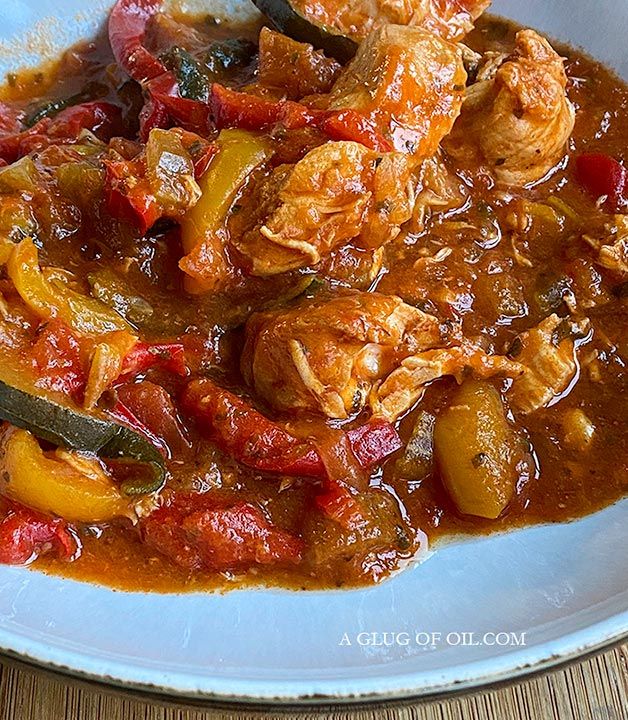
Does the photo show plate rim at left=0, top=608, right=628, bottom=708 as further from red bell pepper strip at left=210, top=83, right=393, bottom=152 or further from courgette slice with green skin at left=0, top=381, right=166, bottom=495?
red bell pepper strip at left=210, top=83, right=393, bottom=152

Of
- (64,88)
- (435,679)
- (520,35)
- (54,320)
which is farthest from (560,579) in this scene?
(64,88)

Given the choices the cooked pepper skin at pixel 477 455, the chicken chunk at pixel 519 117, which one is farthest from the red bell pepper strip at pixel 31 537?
the chicken chunk at pixel 519 117

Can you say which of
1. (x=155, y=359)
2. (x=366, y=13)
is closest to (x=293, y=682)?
(x=155, y=359)

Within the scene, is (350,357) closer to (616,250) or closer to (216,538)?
(216,538)

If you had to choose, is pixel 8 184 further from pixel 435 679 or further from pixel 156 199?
pixel 435 679

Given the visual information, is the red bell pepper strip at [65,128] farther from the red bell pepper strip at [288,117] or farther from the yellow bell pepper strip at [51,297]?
the yellow bell pepper strip at [51,297]

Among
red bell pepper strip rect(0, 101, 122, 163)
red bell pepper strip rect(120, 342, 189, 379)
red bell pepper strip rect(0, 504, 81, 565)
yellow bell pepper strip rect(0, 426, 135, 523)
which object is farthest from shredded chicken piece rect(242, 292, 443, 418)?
red bell pepper strip rect(0, 101, 122, 163)
